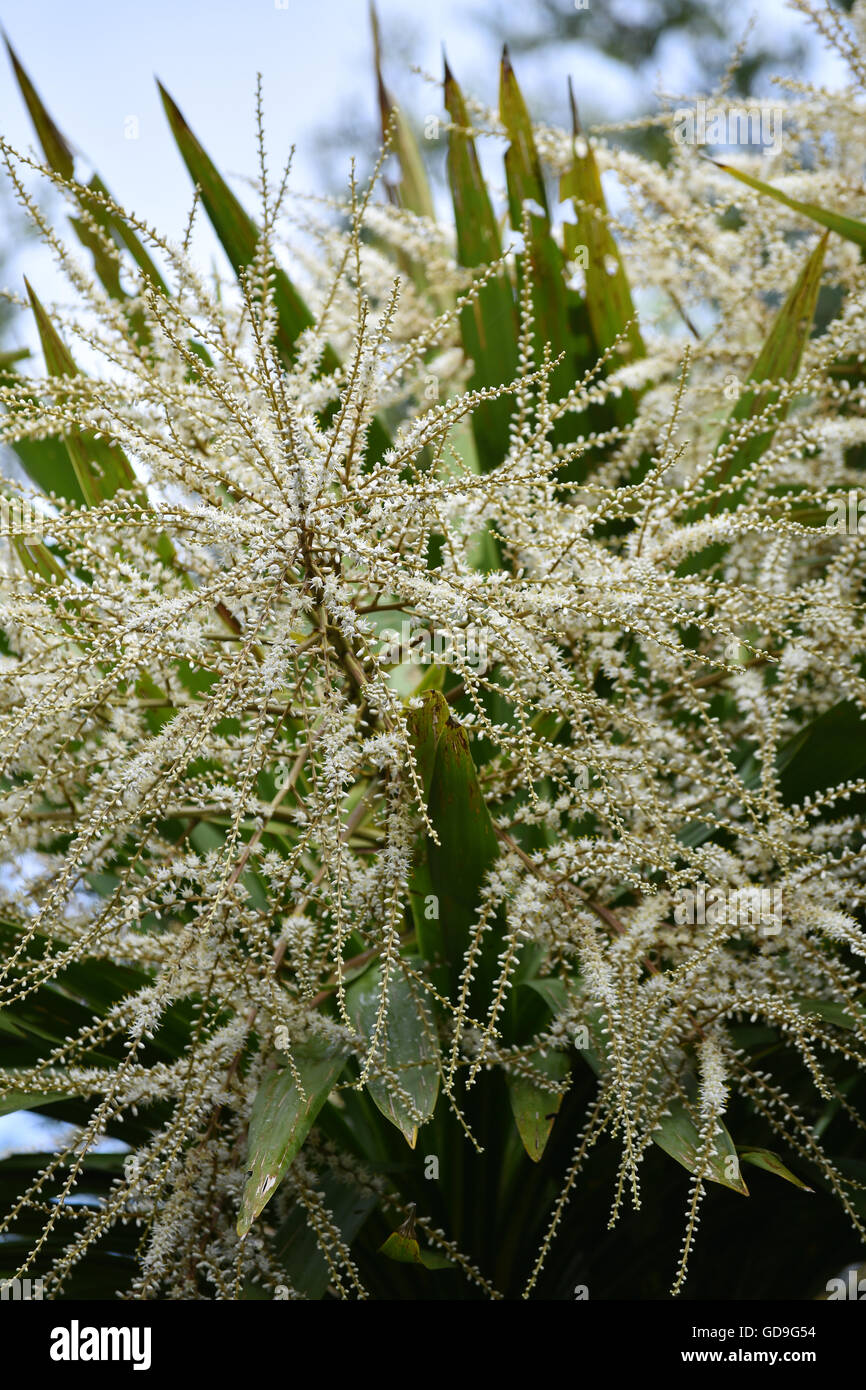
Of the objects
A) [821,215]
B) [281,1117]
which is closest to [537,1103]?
Answer: [281,1117]

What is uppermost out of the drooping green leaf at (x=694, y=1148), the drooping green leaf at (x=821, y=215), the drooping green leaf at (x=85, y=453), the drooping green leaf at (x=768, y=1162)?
the drooping green leaf at (x=821, y=215)

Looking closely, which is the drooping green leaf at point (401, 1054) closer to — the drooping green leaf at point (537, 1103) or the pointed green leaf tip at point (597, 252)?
the drooping green leaf at point (537, 1103)

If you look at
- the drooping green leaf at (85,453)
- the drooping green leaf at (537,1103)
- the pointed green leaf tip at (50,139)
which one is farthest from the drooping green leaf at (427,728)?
the pointed green leaf tip at (50,139)

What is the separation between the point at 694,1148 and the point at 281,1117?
45 cm

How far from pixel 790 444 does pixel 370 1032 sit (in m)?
0.90

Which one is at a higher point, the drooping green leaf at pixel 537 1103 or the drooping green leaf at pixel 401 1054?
the drooping green leaf at pixel 401 1054

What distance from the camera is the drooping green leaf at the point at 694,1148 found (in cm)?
110

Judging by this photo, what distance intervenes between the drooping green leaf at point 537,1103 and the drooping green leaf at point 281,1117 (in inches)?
8.3

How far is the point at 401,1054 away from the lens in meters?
1.28

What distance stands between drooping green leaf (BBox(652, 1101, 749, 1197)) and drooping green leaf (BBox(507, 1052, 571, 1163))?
0.40 feet

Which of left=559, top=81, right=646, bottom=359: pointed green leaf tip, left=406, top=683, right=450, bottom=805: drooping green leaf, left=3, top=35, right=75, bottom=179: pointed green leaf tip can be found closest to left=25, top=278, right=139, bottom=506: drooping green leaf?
left=3, top=35, right=75, bottom=179: pointed green leaf tip

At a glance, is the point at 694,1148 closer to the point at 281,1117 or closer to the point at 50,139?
the point at 281,1117

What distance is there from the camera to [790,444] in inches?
52.9
